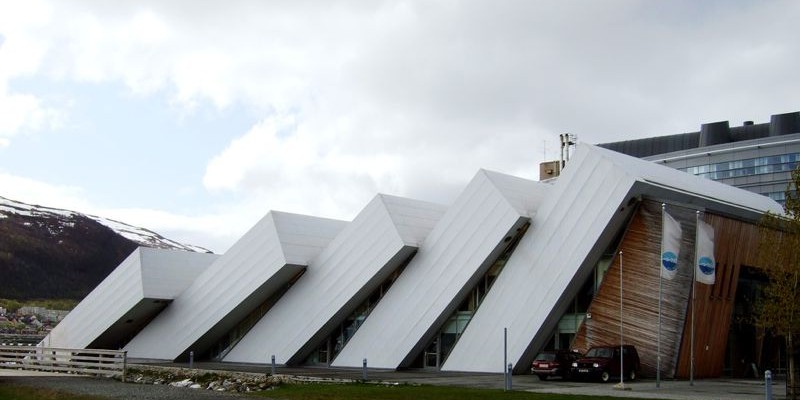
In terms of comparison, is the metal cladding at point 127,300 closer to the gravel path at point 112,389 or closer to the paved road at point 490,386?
the paved road at point 490,386

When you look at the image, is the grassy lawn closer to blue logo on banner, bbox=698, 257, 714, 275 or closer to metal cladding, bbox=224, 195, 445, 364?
blue logo on banner, bbox=698, 257, 714, 275

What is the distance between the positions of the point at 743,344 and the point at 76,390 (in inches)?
1038

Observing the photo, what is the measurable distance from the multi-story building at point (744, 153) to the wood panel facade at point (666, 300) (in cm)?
5045

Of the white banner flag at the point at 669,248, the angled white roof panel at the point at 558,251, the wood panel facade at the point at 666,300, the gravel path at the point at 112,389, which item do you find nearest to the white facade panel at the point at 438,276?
the angled white roof panel at the point at 558,251

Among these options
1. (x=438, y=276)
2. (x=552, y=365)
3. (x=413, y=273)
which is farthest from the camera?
(x=413, y=273)

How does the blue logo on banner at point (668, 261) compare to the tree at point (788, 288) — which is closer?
the tree at point (788, 288)

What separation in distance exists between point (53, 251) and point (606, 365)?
110 metres

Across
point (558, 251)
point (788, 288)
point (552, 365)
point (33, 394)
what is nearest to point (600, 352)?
point (552, 365)

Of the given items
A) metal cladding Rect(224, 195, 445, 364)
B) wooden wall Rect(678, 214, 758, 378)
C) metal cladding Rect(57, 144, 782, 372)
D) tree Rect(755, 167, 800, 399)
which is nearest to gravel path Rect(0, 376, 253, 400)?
metal cladding Rect(224, 195, 445, 364)

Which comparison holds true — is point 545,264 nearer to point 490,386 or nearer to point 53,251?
point 490,386

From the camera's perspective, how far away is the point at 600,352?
29516 mm

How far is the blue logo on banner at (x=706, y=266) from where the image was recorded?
28.2m

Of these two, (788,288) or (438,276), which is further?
(438,276)

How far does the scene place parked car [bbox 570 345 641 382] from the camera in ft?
94.7
